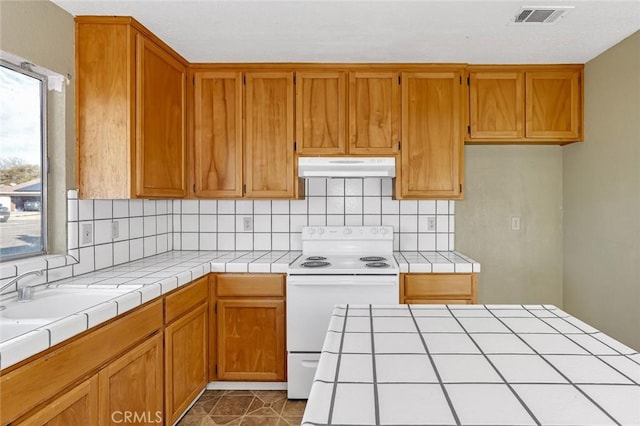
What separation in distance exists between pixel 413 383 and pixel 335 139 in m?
2.21

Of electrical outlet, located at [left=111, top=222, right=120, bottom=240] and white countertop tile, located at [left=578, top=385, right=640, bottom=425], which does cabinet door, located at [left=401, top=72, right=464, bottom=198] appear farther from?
white countertop tile, located at [left=578, top=385, right=640, bottom=425]

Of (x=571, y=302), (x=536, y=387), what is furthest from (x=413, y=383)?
(x=571, y=302)

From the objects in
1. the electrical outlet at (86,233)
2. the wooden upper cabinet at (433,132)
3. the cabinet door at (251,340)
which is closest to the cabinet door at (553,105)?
the wooden upper cabinet at (433,132)

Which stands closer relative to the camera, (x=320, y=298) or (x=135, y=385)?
(x=135, y=385)

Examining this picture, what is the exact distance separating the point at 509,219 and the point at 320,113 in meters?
1.73

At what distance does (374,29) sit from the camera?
2314 millimetres

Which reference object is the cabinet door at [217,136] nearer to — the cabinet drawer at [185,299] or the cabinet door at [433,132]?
the cabinet drawer at [185,299]

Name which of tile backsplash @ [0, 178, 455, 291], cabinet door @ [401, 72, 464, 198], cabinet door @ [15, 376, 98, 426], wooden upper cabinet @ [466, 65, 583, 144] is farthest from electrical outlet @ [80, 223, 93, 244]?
wooden upper cabinet @ [466, 65, 583, 144]

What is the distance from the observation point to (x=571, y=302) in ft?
10.3

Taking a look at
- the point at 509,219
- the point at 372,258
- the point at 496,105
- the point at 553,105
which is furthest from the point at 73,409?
the point at 553,105

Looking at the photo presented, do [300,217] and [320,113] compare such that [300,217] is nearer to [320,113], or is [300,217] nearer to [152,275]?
[320,113]

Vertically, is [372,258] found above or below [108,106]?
below

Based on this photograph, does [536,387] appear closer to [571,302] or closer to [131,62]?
[131,62]

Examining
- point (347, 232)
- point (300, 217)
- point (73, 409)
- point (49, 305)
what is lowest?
point (73, 409)
